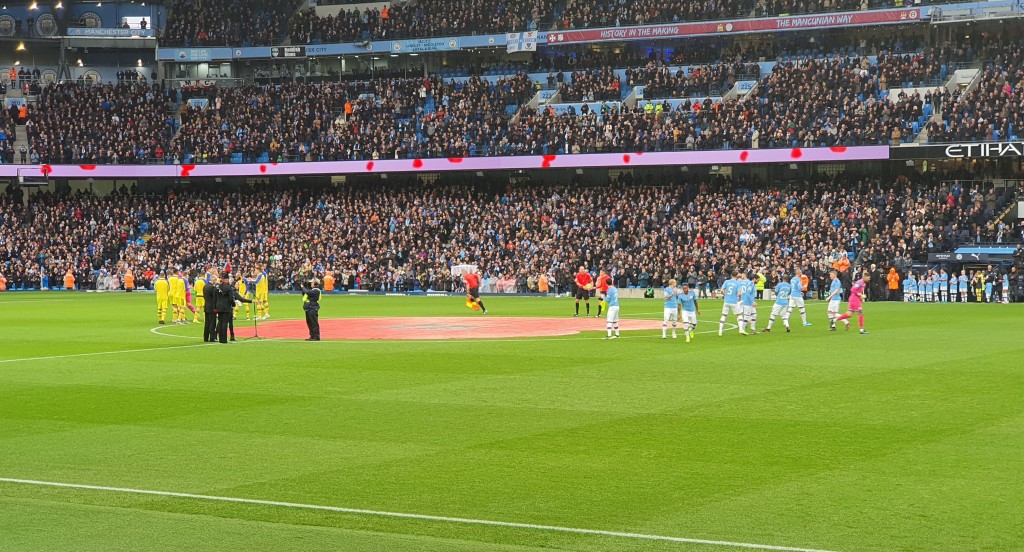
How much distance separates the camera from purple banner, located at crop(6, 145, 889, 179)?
62.2 meters

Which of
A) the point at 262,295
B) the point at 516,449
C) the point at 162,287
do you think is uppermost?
the point at 162,287

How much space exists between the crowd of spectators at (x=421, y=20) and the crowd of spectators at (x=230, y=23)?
172 cm

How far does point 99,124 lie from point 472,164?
85.0 ft

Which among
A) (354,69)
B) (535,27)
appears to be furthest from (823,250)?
(354,69)

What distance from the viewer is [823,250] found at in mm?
56188

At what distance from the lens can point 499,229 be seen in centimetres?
6712

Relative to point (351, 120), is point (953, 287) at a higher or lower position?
lower

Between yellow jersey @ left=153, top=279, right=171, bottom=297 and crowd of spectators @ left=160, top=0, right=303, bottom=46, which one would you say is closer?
yellow jersey @ left=153, top=279, right=171, bottom=297

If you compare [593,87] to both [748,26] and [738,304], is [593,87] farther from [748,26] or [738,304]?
[738,304]

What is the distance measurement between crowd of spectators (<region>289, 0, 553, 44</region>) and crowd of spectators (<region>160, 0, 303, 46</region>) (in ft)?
5.63

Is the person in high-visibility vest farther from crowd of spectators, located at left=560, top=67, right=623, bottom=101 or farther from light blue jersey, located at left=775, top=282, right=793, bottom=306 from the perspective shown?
crowd of spectators, located at left=560, top=67, right=623, bottom=101

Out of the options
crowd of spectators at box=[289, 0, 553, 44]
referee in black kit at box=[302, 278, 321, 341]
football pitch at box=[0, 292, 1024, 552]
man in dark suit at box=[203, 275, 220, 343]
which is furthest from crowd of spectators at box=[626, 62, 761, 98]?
man in dark suit at box=[203, 275, 220, 343]

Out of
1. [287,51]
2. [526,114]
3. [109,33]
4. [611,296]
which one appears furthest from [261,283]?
[109,33]

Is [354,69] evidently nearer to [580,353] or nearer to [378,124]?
[378,124]
